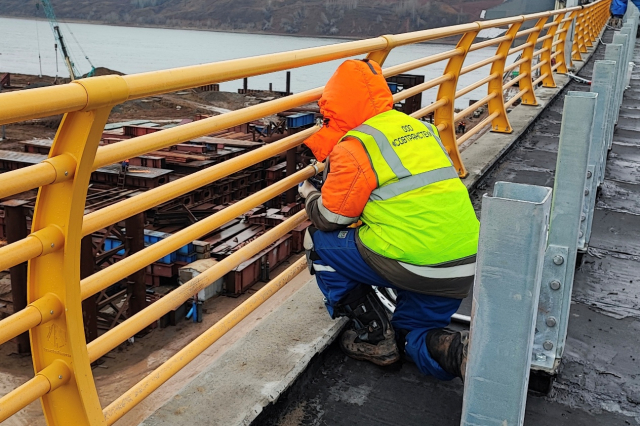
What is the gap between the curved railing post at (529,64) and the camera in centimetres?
844

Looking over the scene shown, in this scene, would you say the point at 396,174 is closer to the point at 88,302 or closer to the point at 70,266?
the point at 70,266

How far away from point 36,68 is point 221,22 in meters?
107

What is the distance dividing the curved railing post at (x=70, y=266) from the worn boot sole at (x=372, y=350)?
1.28 m

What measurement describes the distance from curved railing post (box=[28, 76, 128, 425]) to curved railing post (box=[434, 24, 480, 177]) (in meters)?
3.98

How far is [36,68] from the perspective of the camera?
93062 millimetres

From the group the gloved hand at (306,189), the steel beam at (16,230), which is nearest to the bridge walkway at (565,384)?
the gloved hand at (306,189)

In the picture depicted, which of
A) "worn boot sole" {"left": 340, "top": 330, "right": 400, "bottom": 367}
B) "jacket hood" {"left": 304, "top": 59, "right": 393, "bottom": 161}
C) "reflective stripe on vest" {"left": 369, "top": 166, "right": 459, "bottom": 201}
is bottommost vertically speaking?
"worn boot sole" {"left": 340, "top": 330, "right": 400, "bottom": 367}

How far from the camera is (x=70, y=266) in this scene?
178 cm

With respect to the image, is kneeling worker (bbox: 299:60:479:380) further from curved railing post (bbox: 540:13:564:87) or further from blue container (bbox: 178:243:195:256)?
blue container (bbox: 178:243:195:256)

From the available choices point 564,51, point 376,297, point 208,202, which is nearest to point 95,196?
point 208,202

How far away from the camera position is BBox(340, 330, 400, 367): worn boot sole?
116 inches

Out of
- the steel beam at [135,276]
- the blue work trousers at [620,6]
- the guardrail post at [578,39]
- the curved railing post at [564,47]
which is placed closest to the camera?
the curved railing post at [564,47]

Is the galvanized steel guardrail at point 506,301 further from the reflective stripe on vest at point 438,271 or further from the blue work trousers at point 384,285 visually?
the blue work trousers at point 384,285

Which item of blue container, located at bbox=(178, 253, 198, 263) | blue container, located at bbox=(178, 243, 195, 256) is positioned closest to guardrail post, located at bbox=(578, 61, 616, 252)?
blue container, located at bbox=(178, 243, 195, 256)
